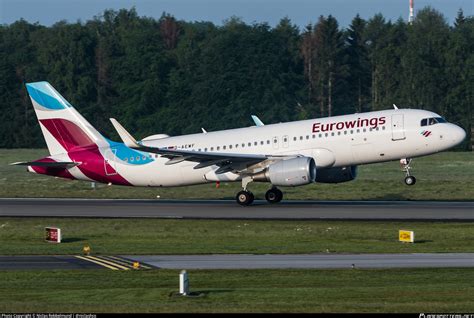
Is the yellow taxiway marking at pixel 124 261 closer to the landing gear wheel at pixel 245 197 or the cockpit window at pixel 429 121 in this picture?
the landing gear wheel at pixel 245 197

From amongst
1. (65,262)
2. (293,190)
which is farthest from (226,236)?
(293,190)

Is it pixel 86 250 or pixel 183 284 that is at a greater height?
pixel 86 250

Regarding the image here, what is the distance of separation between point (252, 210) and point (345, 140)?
5.74m

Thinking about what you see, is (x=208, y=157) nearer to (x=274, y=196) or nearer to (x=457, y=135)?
(x=274, y=196)

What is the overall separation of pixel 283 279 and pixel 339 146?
23114 millimetres

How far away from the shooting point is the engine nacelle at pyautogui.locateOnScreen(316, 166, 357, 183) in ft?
175

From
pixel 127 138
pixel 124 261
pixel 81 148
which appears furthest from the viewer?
pixel 81 148

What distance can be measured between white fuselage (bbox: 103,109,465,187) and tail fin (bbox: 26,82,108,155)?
482cm

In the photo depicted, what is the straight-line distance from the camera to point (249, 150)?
53.5m

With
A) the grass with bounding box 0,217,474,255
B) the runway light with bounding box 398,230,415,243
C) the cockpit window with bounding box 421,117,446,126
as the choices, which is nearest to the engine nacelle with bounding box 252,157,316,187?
the grass with bounding box 0,217,474,255

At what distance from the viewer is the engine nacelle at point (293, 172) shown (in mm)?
49906

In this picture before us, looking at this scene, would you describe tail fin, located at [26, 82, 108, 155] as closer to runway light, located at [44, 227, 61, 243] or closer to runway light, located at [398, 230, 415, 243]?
runway light, located at [44, 227, 61, 243]

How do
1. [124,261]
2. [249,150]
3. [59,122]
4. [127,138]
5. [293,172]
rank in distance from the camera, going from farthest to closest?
[59,122], [249,150], [127,138], [293,172], [124,261]

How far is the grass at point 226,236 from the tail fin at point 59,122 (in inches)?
354
